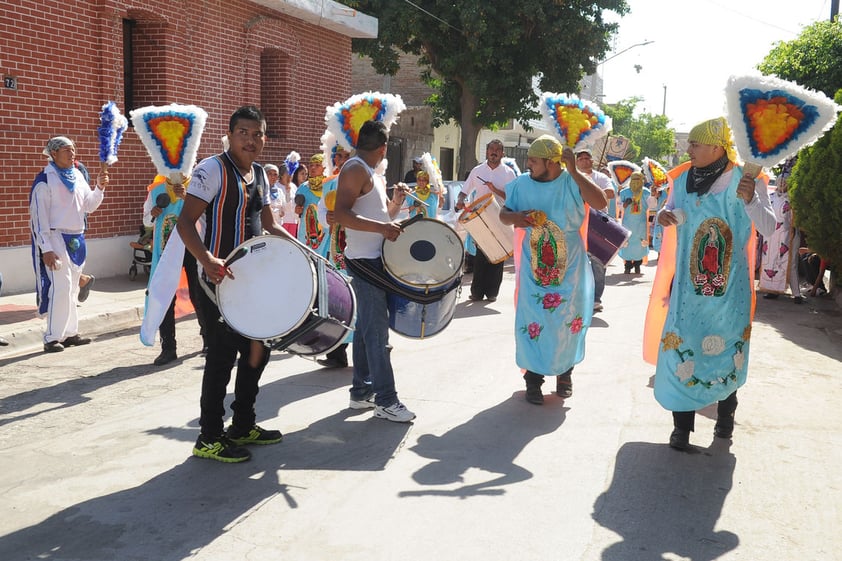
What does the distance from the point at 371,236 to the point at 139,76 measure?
9569mm

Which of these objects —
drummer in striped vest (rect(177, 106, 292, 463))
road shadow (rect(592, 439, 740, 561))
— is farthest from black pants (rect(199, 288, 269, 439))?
road shadow (rect(592, 439, 740, 561))

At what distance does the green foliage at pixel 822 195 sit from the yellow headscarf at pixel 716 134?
561cm

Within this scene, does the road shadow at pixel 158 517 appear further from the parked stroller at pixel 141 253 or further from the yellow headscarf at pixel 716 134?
the parked stroller at pixel 141 253

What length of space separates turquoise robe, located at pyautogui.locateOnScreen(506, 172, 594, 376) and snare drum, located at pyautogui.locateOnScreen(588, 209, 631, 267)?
1977 mm

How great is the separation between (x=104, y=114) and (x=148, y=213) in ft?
3.29

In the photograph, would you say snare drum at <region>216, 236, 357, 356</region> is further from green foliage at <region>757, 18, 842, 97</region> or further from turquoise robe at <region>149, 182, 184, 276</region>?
green foliage at <region>757, 18, 842, 97</region>

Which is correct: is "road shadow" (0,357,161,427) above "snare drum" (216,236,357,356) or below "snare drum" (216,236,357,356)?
below

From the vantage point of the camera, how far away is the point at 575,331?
6.41 m

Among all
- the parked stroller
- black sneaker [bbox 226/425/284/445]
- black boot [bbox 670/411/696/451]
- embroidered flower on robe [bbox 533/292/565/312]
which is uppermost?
embroidered flower on robe [bbox 533/292/565/312]

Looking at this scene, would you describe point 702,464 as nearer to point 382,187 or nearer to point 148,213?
A: point 382,187

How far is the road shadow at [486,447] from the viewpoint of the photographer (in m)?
4.69

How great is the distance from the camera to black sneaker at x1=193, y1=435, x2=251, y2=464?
496cm

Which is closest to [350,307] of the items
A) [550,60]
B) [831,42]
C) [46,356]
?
[46,356]

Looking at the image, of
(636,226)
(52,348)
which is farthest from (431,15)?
(52,348)
